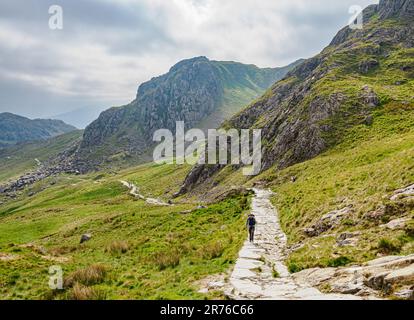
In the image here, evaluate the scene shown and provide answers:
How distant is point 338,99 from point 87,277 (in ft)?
211

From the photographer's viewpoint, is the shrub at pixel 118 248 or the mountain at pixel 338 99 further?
the mountain at pixel 338 99

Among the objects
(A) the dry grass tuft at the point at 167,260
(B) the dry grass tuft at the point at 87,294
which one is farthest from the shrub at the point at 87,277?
(A) the dry grass tuft at the point at 167,260

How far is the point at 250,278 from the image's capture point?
699 inches

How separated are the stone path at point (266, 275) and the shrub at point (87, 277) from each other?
867 cm

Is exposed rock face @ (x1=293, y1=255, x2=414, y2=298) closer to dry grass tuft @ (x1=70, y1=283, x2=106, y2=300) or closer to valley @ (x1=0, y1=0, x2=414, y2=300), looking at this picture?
valley @ (x1=0, y1=0, x2=414, y2=300)

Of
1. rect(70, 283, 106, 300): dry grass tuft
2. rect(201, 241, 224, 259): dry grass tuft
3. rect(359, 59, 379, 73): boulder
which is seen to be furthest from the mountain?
rect(70, 283, 106, 300): dry grass tuft

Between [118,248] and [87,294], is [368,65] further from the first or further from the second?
[87,294]

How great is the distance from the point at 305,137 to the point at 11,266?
56014mm

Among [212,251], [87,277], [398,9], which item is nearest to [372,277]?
[212,251]

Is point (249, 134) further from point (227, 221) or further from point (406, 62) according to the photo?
point (227, 221)

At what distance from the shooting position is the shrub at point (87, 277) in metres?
20.0

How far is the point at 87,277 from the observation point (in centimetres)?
2052

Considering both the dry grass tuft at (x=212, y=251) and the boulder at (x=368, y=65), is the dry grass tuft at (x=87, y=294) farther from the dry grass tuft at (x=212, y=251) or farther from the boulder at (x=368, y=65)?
the boulder at (x=368, y=65)
